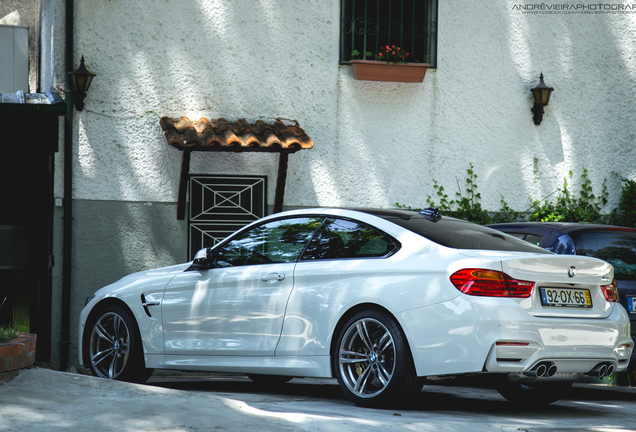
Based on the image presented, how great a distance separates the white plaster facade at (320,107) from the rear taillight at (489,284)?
5.69 metres

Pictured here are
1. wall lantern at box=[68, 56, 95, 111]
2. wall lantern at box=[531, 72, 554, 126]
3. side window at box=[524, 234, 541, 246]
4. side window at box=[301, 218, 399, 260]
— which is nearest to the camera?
side window at box=[301, 218, 399, 260]

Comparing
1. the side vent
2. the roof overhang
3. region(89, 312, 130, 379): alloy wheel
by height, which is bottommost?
region(89, 312, 130, 379): alloy wheel

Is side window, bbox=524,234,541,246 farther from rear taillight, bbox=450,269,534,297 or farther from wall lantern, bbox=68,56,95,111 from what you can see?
wall lantern, bbox=68,56,95,111

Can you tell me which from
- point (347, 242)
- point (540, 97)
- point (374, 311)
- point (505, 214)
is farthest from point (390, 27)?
point (374, 311)

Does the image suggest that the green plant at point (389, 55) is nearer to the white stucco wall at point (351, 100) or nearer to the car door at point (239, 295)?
the white stucco wall at point (351, 100)

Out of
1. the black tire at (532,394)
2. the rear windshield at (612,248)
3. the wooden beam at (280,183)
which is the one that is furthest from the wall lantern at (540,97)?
the black tire at (532,394)

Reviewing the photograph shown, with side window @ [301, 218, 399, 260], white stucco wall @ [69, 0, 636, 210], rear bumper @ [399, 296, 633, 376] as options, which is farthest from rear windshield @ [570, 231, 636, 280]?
white stucco wall @ [69, 0, 636, 210]

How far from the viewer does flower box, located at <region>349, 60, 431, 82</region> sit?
34.3ft

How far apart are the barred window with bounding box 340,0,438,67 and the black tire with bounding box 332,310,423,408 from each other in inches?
238

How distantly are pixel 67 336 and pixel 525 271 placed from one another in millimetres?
6490

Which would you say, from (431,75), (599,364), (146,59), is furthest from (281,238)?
(431,75)

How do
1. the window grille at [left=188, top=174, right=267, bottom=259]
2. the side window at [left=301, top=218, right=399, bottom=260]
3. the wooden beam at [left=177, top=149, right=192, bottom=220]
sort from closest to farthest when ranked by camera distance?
the side window at [left=301, top=218, right=399, bottom=260] < the wooden beam at [left=177, top=149, right=192, bottom=220] < the window grille at [left=188, top=174, right=267, bottom=259]

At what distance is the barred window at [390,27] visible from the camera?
424 inches

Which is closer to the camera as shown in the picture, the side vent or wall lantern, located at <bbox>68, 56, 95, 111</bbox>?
the side vent
